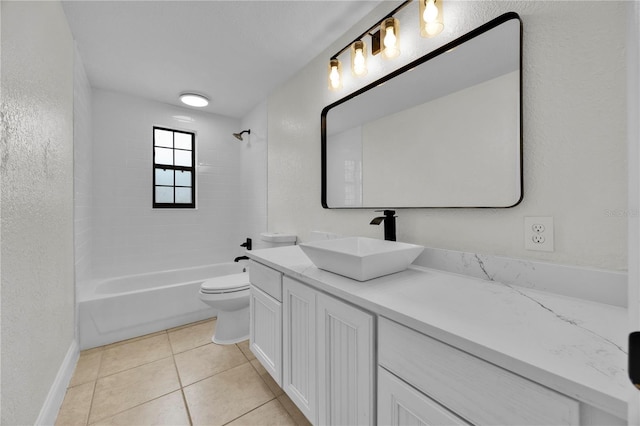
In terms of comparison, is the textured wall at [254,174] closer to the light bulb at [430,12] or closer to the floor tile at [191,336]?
the floor tile at [191,336]

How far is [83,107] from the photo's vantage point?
2266 mm

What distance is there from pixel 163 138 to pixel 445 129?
10.3ft

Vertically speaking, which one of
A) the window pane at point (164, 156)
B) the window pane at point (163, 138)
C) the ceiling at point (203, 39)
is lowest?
the window pane at point (164, 156)

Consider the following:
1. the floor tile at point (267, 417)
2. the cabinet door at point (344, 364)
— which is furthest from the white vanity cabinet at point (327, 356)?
the floor tile at point (267, 417)

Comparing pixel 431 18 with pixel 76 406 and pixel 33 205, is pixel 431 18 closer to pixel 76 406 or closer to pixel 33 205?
pixel 33 205

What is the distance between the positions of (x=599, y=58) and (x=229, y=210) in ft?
11.3

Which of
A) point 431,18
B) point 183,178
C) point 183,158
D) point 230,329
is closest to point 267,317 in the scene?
point 230,329

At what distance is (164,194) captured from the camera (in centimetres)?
311

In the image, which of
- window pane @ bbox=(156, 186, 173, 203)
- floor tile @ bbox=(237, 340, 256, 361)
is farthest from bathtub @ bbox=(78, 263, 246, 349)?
window pane @ bbox=(156, 186, 173, 203)

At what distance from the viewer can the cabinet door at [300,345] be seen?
3.66 ft

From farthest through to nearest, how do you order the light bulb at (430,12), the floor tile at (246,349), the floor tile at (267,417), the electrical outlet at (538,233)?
the floor tile at (246,349), the floor tile at (267,417), the light bulb at (430,12), the electrical outlet at (538,233)

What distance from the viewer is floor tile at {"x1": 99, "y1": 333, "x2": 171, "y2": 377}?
1.83 meters

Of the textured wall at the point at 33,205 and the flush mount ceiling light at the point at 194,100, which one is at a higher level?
the flush mount ceiling light at the point at 194,100

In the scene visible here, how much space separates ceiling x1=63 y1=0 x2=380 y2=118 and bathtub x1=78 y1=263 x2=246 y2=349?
1.95 metres
